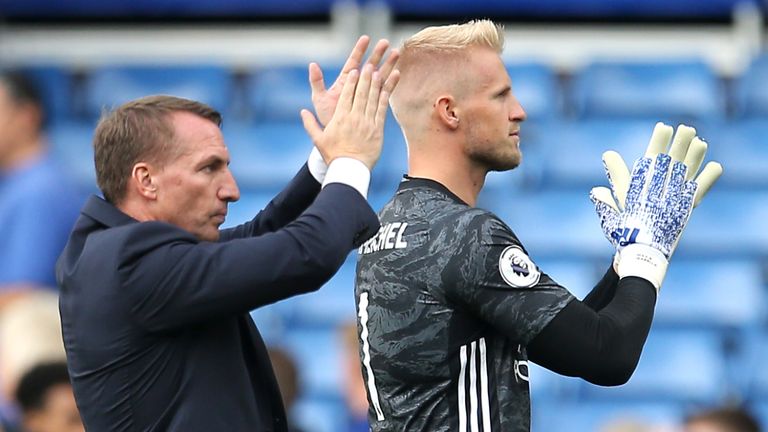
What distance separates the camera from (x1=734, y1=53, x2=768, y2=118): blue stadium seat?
793 centimetres

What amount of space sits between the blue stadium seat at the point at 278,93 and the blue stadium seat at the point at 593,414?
2274mm

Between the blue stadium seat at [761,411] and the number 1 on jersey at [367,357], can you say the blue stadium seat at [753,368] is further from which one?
the number 1 on jersey at [367,357]

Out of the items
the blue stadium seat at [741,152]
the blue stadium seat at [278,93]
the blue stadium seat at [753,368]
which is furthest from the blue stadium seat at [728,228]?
the blue stadium seat at [278,93]

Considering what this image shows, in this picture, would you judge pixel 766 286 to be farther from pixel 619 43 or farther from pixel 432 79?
pixel 432 79

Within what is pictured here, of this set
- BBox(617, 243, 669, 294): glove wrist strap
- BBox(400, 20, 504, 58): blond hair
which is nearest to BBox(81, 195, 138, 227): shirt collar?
BBox(400, 20, 504, 58): blond hair

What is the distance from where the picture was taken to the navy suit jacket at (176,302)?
291 centimetres

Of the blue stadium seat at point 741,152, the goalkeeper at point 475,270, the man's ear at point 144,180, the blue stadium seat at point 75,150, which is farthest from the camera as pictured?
the blue stadium seat at point 75,150

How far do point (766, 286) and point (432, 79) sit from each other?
440 cm

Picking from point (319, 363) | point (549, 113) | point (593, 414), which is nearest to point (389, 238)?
point (593, 414)

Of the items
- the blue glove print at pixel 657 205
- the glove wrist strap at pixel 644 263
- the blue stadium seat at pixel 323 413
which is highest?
the blue glove print at pixel 657 205

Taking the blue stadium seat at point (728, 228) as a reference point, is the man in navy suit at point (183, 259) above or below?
below

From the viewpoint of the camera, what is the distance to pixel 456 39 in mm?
3551

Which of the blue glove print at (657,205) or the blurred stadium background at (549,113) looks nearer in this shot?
the blue glove print at (657,205)

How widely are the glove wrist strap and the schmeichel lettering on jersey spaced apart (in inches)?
19.5
